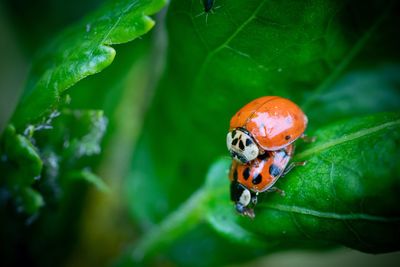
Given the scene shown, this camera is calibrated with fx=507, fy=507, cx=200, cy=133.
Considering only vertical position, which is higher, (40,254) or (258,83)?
(258,83)

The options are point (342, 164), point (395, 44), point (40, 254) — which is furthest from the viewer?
point (40, 254)

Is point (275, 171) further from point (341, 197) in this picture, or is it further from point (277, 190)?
point (341, 197)

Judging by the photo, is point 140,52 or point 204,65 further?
point 140,52

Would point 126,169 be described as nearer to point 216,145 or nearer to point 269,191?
point 216,145

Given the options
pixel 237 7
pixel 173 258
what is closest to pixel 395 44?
pixel 237 7

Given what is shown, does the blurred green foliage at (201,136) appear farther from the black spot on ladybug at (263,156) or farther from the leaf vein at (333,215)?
the black spot on ladybug at (263,156)

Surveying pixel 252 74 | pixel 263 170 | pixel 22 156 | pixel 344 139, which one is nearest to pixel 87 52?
pixel 22 156

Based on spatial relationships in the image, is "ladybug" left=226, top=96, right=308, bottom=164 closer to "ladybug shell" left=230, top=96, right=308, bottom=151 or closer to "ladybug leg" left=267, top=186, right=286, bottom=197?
"ladybug shell" left=230, top=96, right=308, bottom=151
